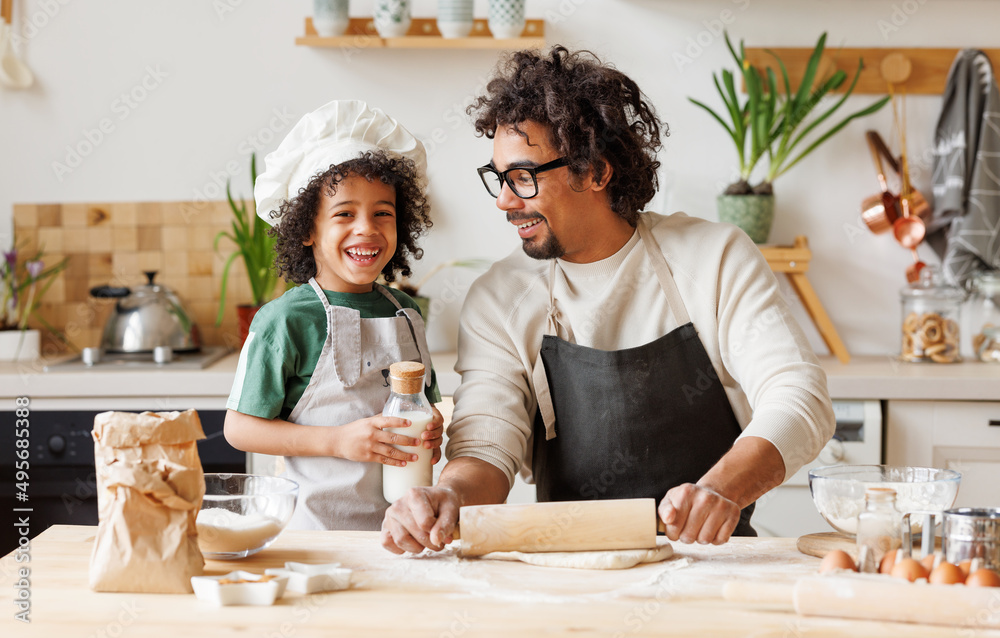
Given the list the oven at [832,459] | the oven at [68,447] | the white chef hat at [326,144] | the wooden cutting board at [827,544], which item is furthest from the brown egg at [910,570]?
the oven at [68,447]

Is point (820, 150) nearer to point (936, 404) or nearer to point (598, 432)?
point (936, 404)

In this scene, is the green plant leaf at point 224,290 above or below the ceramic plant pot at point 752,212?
below

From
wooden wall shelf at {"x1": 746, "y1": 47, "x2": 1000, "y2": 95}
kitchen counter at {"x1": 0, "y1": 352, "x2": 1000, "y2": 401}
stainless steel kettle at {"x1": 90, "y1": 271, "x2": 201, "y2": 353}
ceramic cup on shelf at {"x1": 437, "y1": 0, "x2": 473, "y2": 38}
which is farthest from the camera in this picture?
wooden wall shelf at {"x1": 746, "y1": 47, "x2": 1000, "y2": 95}

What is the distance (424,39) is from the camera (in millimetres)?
2645

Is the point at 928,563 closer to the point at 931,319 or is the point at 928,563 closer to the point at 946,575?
the point at 946,575

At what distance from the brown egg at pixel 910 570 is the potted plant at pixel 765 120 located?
1.83 meters

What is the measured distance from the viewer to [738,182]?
8.75 feet

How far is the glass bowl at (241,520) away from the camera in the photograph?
1.06 m

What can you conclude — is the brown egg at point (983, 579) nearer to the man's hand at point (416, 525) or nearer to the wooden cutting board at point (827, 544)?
the wooden cutting board at point (827, 544)

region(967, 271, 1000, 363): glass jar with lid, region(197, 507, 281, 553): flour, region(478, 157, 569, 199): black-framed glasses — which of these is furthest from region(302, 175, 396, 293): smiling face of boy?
region(967, 271, 1000, 363): glass jar with lid

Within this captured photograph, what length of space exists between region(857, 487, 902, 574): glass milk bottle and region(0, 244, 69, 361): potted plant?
2477mm

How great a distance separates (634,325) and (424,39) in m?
1.41

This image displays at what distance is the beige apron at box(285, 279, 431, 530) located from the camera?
4.59ft

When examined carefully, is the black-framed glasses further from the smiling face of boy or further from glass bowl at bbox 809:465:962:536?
glass bowl at bbox 809:465:962:536
